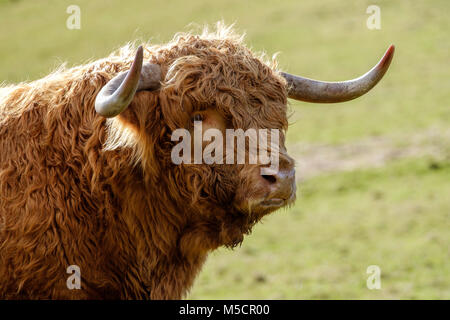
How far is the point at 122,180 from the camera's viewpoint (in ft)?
17.1

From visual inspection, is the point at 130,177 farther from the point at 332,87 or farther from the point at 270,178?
the point at 332,87

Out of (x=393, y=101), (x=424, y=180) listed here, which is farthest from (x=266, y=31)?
(x=424, y=180)

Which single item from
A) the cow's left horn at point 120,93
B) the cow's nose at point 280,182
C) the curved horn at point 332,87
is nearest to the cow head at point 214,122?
the cow's nose at point 280,182

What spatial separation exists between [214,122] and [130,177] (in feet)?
2.33

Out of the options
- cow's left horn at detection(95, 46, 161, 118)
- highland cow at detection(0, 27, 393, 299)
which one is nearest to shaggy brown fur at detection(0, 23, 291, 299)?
highland cow at detection(0, 27, 393, 299)

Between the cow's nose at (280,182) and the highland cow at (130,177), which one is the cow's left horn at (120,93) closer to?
the highland cow at (130,177)

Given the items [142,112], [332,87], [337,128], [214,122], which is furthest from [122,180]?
[337,128]

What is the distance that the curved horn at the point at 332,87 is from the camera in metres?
5.90

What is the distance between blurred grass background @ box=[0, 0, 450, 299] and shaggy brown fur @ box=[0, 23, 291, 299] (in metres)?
1.44

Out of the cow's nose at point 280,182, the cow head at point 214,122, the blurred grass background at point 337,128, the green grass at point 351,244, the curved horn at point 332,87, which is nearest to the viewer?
the cow's nose at point 280,182

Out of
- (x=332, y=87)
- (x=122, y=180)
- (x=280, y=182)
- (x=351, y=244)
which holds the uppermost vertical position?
(x=351, y=244)

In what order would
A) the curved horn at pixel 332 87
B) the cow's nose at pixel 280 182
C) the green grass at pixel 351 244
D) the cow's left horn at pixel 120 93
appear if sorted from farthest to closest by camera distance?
the green grass at pixel 351 244 < the curved horn at pixel 332 87 < the cow's nose at pixel 280 182 < the cow's left horn at pixel 120 93

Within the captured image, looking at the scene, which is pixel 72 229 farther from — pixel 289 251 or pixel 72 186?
pixel 289 251

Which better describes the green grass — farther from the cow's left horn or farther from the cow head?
the cow's left horn
